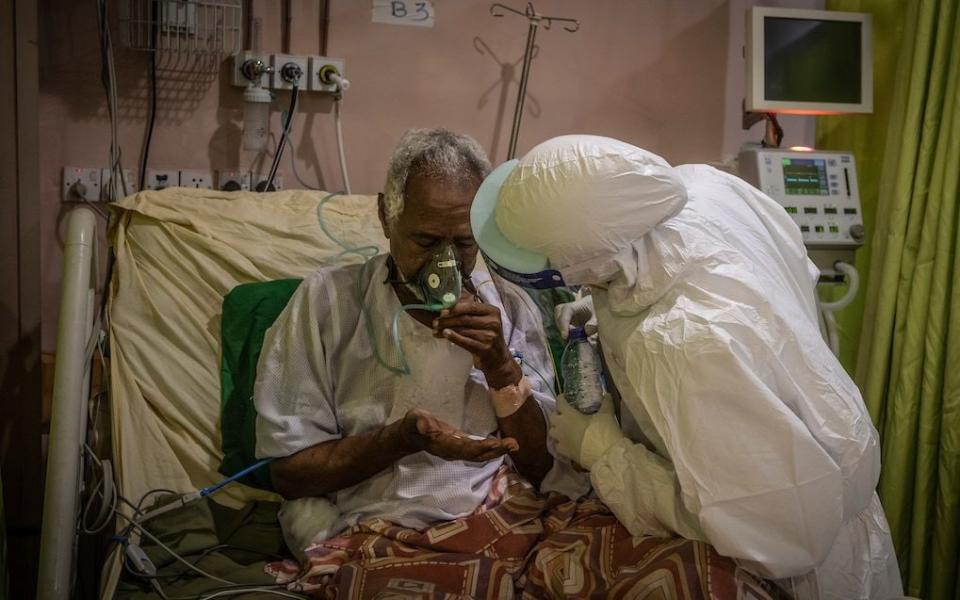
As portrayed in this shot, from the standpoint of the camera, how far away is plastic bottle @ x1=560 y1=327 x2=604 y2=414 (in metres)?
1.71

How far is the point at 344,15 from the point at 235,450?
1413 mm

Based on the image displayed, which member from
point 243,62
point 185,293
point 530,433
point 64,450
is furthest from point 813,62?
point 64,450

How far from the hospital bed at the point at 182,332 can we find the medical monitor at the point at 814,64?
4.16 ft

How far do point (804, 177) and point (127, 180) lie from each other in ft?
6.54

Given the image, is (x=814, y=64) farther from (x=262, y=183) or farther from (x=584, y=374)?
(x=262, y=183)

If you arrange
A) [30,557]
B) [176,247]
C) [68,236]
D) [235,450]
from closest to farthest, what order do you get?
[68,236] < [235,450] < [176,247] < [30,557]

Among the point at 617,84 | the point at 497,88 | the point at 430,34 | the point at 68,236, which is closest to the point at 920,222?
the point at 617,84

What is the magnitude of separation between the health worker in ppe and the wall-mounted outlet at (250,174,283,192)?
1.33 m

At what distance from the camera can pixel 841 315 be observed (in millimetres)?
2973

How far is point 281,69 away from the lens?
8.76ft

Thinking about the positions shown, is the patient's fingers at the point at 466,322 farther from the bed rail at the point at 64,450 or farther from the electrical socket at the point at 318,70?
the electrical socket at the point at 318,70

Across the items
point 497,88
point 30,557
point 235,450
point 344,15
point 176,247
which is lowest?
point 30,557

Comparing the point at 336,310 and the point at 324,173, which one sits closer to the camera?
the point at 336,310

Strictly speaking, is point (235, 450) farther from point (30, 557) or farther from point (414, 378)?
point (30, 557)
